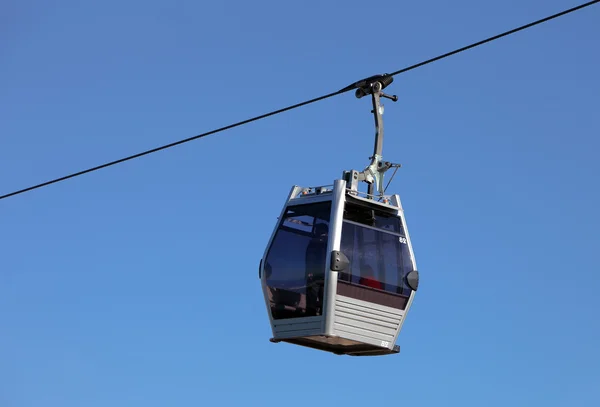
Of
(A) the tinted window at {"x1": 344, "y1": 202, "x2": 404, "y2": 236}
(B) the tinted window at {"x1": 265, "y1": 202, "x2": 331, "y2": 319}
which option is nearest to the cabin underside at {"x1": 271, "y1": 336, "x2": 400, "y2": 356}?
(B) the tinted window at {"x1": 265, "y1": 202, "x2": 331, "y2": 319}

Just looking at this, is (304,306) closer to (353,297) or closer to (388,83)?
(353,297)

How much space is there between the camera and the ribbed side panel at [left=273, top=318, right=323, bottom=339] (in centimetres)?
1513

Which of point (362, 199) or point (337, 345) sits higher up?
point (362, 199)

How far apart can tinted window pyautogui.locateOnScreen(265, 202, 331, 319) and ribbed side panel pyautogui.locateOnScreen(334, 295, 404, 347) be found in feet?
1.04

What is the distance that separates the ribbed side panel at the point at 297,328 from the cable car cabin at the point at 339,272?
13 mm

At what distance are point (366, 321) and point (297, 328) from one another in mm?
942

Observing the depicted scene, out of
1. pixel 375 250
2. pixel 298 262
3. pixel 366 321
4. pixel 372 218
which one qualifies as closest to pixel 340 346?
pixel 366 321

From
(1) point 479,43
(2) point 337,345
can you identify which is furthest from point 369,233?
(1) point 479,43

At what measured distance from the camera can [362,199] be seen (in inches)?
619

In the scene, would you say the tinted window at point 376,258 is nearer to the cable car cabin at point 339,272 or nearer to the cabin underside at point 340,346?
the cable car cabin at point 339,272

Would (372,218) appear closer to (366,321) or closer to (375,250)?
(375,250)

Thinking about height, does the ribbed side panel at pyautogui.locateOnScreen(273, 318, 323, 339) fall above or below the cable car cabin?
below

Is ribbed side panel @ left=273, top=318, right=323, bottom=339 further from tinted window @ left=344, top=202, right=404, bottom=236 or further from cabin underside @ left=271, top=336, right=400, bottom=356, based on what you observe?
tinted window @ left=344, top=202, right=404, bottom=236

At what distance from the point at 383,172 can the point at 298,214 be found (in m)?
1.39
